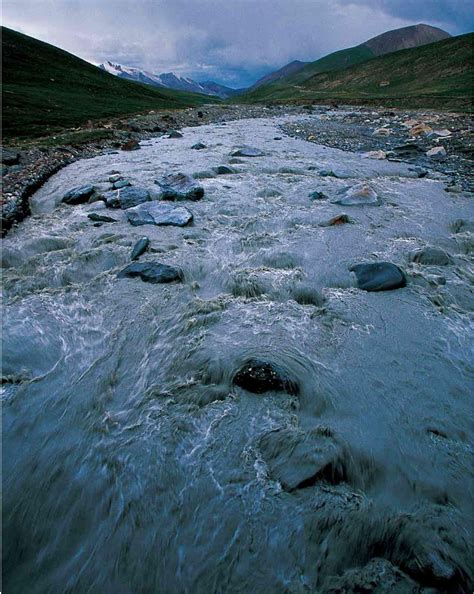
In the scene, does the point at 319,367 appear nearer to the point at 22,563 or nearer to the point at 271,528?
the point at 271,528

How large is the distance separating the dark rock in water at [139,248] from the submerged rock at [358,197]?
627 cm

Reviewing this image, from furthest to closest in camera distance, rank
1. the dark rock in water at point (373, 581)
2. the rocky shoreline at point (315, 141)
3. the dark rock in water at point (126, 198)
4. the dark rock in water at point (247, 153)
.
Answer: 1. the dark rock in water at point (247, 153)
2. the rocky shoreline at point (315, 141)
3. the dark rock in water at point (126, 198)
4. the dark rock in water at point (373, 581)

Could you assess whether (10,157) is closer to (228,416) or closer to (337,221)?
(337,221)

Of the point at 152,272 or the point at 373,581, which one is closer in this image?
the point at 373,581

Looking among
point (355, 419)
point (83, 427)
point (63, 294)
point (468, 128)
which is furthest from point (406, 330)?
point (468, 128)

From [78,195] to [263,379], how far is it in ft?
32.8

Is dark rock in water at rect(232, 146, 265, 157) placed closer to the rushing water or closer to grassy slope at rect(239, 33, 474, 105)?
the rushing water

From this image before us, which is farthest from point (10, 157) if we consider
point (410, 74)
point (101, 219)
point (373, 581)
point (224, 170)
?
point (410, 74)

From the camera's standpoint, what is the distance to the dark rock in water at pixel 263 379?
4465 millimetres

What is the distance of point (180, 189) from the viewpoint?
38.8ft

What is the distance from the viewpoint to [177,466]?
3631mm

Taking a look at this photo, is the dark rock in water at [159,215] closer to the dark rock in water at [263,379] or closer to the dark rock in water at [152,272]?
the dark rock in water at [152,272]

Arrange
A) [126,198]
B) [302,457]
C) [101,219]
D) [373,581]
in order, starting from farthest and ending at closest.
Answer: [126,198]
[101,219]
[302,457]
[373,581]

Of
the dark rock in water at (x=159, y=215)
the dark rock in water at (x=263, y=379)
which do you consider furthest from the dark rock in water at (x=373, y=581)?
the dark rock in water at (x=159, y=215)
